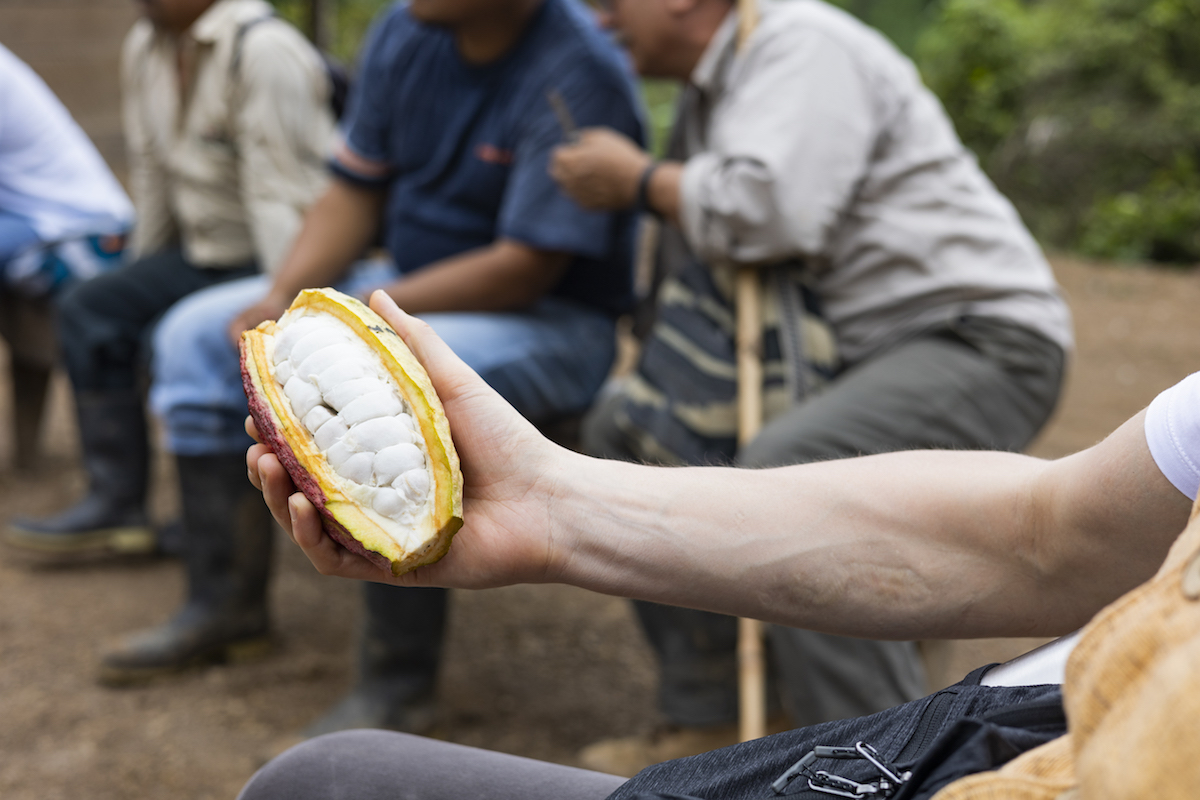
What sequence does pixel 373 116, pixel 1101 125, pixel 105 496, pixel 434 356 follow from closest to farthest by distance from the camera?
pixel 434 356
pixel 373 116
pixel 105 496
pixel 1101 125

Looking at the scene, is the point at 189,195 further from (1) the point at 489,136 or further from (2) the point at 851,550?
(2) the point at 851,550

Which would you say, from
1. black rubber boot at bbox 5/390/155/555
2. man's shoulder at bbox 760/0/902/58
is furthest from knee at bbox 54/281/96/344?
man's shoulder at bbox 760/0/902/58

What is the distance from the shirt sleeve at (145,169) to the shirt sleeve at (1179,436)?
10.6ft

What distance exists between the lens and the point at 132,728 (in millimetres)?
2613

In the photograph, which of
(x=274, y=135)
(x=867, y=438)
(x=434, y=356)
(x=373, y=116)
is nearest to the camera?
(x=434, y=356)

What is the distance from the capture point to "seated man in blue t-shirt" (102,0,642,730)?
2.56m

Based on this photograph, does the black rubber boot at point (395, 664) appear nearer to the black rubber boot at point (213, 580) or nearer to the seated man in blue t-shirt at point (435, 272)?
the seated man in blue t-shirt at point (435, 272)

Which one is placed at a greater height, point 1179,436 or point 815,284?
point 1179,436

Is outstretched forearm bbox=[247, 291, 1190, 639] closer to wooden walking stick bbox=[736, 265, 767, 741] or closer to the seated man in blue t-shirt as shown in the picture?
wooden walking stick bbox=[736, 265, 767, 741]

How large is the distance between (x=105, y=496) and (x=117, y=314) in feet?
1.91

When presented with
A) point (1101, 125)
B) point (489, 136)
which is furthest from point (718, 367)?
point (1101, 125)

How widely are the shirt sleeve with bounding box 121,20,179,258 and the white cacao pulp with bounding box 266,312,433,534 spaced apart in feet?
8.60

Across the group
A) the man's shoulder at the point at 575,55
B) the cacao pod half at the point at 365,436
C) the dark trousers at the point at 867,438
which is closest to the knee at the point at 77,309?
the man's shoulder at the point at 575,55

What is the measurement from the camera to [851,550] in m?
1.16
